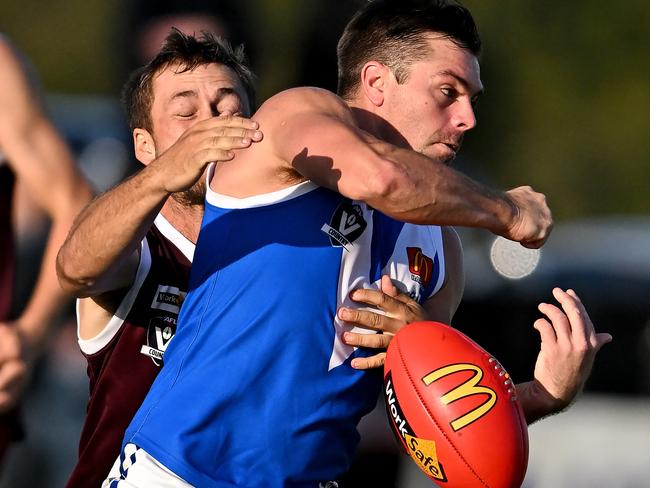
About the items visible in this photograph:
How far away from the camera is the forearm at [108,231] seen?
4.41 metres

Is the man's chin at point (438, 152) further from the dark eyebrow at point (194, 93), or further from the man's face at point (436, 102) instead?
the dark eyebrow at point (194, 93)

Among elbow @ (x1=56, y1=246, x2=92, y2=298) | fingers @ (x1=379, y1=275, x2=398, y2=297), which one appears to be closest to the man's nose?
fingers @ (x1=379, y1=275, x2=398, y2=297)

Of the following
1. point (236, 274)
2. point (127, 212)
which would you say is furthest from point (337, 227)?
point (127, 212)

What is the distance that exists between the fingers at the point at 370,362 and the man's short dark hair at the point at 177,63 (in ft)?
5.32

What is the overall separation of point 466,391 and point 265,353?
2.25ft

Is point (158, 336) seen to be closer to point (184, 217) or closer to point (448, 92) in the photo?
point (184, 217)

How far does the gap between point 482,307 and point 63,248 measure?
6.27m

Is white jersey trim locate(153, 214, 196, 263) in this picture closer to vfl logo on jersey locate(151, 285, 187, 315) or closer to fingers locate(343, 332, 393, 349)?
vfl logo on jersey locate(151, 285, 187, 315)

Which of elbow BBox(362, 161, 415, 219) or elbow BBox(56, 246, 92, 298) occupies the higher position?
elbow BBox(362, 161, 415, 219)

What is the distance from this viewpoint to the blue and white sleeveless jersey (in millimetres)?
4488

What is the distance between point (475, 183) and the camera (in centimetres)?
449

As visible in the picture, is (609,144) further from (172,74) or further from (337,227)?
(337,227)

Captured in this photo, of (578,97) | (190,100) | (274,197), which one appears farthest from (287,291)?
(578,97)

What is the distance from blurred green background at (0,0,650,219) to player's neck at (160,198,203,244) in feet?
26.9
